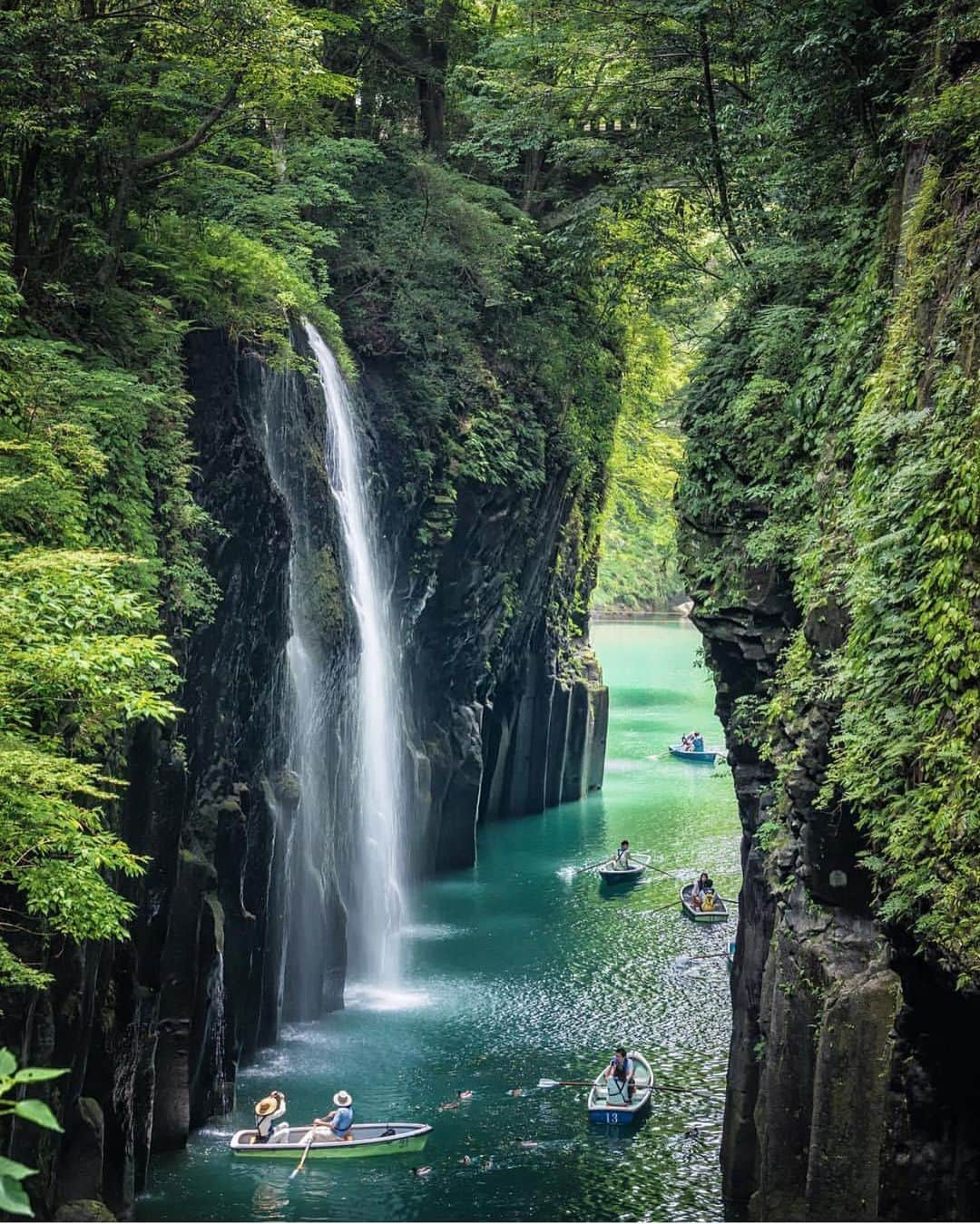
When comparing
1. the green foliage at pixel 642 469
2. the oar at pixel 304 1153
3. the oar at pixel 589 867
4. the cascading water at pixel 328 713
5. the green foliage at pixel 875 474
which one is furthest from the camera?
the green foliage at pixel 642 469

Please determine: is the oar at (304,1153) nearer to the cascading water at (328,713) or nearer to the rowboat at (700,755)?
the cascading water at (328,713)

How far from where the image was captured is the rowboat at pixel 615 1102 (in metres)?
18.8

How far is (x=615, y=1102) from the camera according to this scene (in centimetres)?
1886

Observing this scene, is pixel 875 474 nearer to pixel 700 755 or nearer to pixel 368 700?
pixel 368 700

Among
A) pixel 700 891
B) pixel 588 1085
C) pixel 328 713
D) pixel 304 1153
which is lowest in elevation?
pixel 588 1085

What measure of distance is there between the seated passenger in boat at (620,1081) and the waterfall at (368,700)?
7283mm

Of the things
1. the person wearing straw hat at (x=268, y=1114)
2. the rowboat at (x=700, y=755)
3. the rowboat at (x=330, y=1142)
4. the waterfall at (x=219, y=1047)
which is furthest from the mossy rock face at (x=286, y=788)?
the rowboat at (x=700, y=755)

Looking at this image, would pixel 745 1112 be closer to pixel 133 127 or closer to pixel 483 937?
pixel 483 937

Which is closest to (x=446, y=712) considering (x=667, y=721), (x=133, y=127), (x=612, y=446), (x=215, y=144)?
(x=612, y=446)

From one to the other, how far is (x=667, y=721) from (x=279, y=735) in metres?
36.5

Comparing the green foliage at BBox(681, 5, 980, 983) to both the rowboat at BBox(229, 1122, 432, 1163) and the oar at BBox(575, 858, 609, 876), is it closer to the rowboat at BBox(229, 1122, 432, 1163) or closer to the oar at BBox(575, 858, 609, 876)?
the rowboat at BBox(229, 1122, 432, 1163)

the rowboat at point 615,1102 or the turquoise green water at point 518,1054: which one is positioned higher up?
the rowboat at point 615,1102

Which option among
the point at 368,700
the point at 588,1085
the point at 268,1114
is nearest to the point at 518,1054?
the point at 588,1085

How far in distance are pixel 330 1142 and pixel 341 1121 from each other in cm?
31
